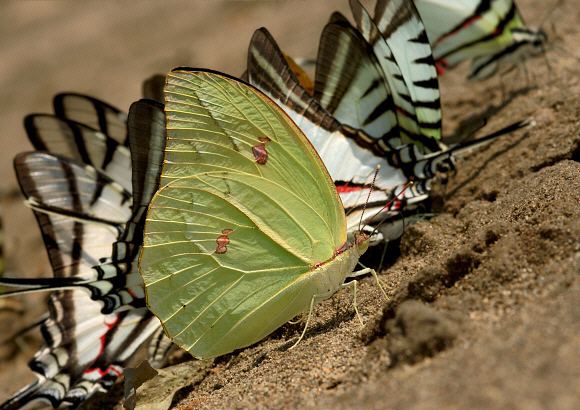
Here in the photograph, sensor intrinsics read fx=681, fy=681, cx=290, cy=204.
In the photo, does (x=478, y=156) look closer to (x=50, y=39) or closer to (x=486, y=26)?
(x=486, y=26)

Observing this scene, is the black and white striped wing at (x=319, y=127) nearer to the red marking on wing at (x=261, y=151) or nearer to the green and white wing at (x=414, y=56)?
the green and white wing at (x=414, y=56)

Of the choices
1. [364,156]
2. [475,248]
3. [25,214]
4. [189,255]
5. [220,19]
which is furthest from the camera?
[220,19]

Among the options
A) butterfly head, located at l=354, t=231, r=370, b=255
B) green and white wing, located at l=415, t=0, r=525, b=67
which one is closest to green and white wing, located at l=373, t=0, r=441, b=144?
green and white wing, located at l=415, t=0, r=525, b=67

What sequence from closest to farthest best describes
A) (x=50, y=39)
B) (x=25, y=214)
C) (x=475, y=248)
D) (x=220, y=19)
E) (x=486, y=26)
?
1. (x=475, y=248)
2. (x=486, y=26)
3. (x=25, y=214)
4. (x=220, y=19)
5. (x=50, y=39)

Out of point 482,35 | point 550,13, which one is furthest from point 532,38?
point 550,13

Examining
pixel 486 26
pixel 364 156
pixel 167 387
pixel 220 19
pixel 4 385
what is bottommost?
pixel 4 385

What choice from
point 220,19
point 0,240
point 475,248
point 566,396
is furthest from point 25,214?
point 566,396

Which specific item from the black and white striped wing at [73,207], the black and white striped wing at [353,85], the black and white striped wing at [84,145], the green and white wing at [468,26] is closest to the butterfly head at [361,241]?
the black and white striped wing at [353,85]
